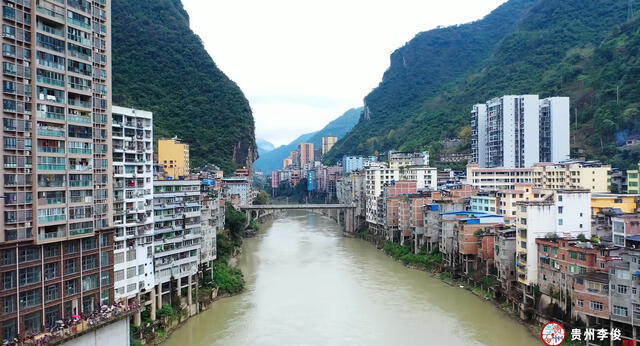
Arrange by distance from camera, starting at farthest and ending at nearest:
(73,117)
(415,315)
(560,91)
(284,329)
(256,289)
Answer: (560,91)
(256,289)
(415,315)
(284,329)
(73,117)

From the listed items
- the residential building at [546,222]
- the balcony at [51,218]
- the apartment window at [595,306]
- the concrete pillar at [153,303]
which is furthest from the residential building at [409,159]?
the balcony at [51,218]

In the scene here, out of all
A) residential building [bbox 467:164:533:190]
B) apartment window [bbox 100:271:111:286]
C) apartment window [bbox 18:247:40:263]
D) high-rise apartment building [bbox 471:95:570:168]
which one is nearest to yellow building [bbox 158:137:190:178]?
residential building [bbox 467:164:533:190]

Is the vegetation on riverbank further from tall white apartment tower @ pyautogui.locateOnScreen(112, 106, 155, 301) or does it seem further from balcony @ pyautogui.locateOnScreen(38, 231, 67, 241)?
balcony @ pyautogui.locateOnScreen(38, 231, 67, 241)

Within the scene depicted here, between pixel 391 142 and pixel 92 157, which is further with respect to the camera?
pixel 391 142

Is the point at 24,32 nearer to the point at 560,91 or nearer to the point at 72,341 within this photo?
the point at 72,341

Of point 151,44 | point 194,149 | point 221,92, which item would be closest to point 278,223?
point 194,149

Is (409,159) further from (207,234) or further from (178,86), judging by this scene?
(207,234)

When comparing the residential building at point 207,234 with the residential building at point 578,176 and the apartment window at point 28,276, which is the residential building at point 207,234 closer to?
the apartment window at point 28,276
